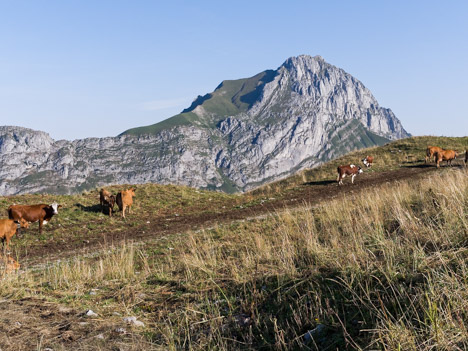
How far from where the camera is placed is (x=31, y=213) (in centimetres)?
1922

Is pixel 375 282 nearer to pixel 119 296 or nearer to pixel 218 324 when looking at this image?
pixel 218 324

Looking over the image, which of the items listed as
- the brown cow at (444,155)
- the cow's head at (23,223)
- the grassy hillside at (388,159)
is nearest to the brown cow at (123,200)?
the cow's head at (23,223)

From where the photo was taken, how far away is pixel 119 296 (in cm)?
713

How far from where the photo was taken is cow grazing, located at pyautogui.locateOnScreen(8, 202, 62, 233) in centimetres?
1894

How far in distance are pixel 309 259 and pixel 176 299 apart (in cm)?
285

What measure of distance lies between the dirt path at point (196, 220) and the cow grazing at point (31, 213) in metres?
2.64

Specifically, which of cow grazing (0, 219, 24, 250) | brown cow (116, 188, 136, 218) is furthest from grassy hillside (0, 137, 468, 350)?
brown cow (116, 188, 136, 218)

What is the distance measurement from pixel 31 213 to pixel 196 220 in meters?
8.89

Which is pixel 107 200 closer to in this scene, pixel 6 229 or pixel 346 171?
pixel 6 229

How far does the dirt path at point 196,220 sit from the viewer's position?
15.7 m

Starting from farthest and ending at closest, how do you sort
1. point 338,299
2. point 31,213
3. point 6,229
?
point 31,213
point 6,229
point 338,299

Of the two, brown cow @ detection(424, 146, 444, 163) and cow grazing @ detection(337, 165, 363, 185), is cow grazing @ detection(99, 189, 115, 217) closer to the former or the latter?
cow grazing @ detection(337, 165, 363, 185)

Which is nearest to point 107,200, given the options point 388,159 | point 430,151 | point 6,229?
point 6,229

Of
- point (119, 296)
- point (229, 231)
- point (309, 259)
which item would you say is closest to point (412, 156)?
point (229, 231)
